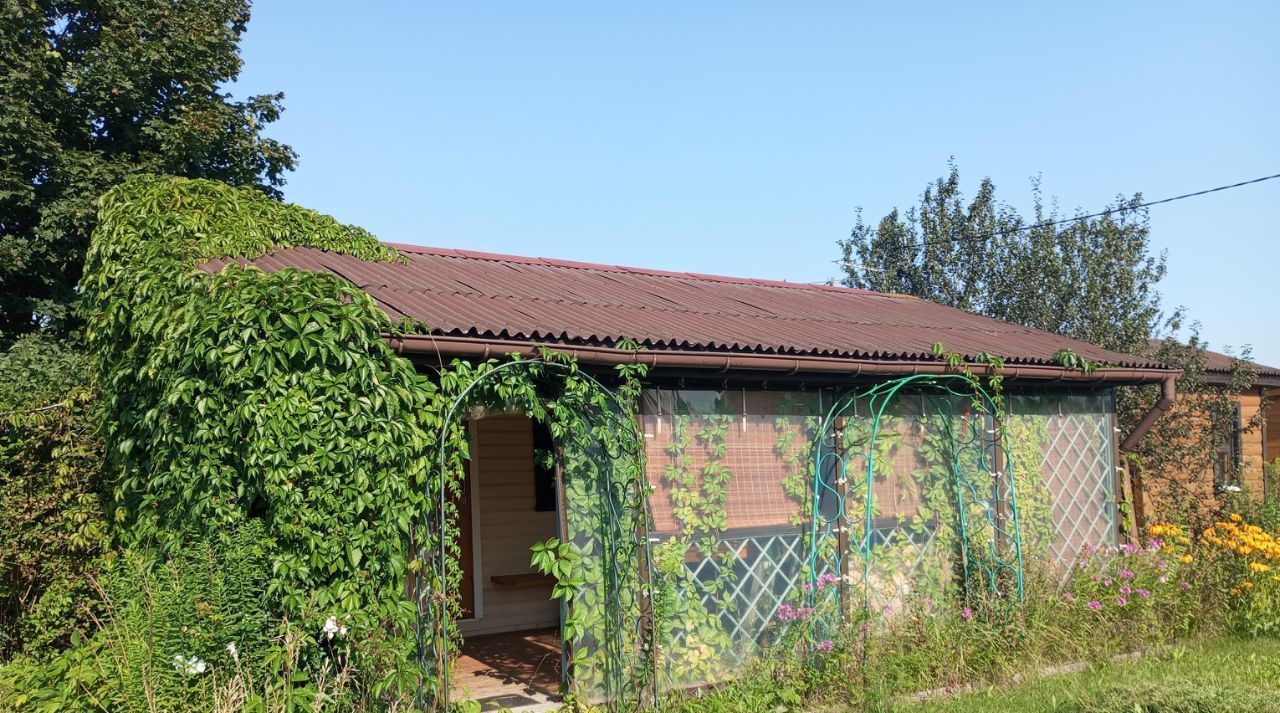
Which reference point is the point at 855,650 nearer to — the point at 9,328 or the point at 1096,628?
the point at 1096,628

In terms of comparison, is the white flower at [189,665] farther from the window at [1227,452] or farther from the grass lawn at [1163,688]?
the window at [1227,452]

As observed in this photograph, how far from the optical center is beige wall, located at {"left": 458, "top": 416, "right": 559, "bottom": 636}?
9.20 m

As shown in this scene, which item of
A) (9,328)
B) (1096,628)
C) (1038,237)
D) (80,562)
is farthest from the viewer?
(1038,237)

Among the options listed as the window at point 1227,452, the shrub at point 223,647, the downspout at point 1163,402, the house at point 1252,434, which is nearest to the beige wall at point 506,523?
the shrub at point 223,647

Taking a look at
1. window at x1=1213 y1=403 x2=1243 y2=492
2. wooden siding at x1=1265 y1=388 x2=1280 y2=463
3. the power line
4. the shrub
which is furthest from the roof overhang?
wooden siding at x1=1265 y1=388 x2=1280 y2=463

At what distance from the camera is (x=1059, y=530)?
28.1ft

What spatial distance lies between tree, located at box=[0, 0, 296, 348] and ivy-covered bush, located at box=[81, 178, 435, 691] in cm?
567

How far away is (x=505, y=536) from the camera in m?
9.47

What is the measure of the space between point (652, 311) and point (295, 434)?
11.3 ft

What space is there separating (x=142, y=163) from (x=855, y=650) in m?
9.01

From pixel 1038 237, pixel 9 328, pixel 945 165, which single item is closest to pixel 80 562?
pixel 9 328

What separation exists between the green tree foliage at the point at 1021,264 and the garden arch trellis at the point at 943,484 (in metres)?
5.84

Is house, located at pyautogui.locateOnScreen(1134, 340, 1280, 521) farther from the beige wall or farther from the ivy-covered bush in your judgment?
the ivy-covered bush

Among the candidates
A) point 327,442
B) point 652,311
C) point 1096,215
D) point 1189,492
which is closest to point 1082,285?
point 1096,215
